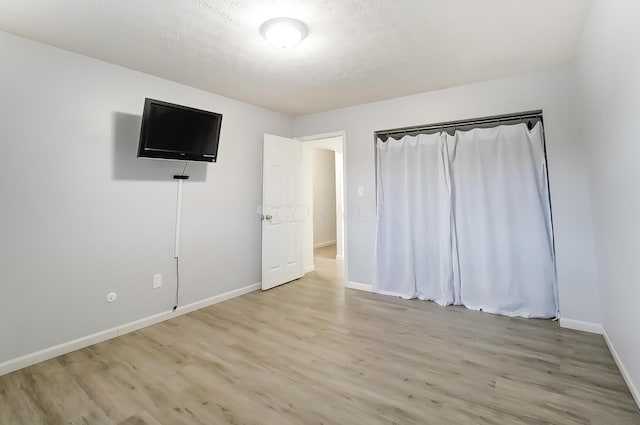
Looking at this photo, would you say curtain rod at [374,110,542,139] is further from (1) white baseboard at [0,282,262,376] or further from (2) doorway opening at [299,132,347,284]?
(1) white baseboard at [0,282,262,376]

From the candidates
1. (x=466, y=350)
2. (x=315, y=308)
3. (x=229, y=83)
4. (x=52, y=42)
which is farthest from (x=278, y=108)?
(x=466, y=350)

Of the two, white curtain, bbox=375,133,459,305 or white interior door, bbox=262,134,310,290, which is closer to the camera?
white curtain, bbox=375,133,459,305

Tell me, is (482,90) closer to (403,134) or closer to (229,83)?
(403,134)

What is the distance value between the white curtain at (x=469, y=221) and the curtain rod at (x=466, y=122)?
123 mm

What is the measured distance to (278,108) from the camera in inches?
158

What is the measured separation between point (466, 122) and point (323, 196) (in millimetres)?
4538

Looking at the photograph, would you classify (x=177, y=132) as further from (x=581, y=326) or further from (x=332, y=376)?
(x=581, y=326)

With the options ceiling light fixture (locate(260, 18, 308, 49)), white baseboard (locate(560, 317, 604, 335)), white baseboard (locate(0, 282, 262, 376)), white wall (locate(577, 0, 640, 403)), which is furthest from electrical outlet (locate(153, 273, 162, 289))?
white baseboard (locate(560, 317, 604, 335))

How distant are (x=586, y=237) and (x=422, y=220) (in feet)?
4.75

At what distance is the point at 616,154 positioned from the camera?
174 centimetres

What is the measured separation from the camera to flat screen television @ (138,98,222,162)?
8.32 ft

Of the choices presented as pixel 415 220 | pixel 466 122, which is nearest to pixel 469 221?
pixel 415 220

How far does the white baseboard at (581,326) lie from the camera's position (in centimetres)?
253

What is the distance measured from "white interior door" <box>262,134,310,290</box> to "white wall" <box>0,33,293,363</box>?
0.73m
